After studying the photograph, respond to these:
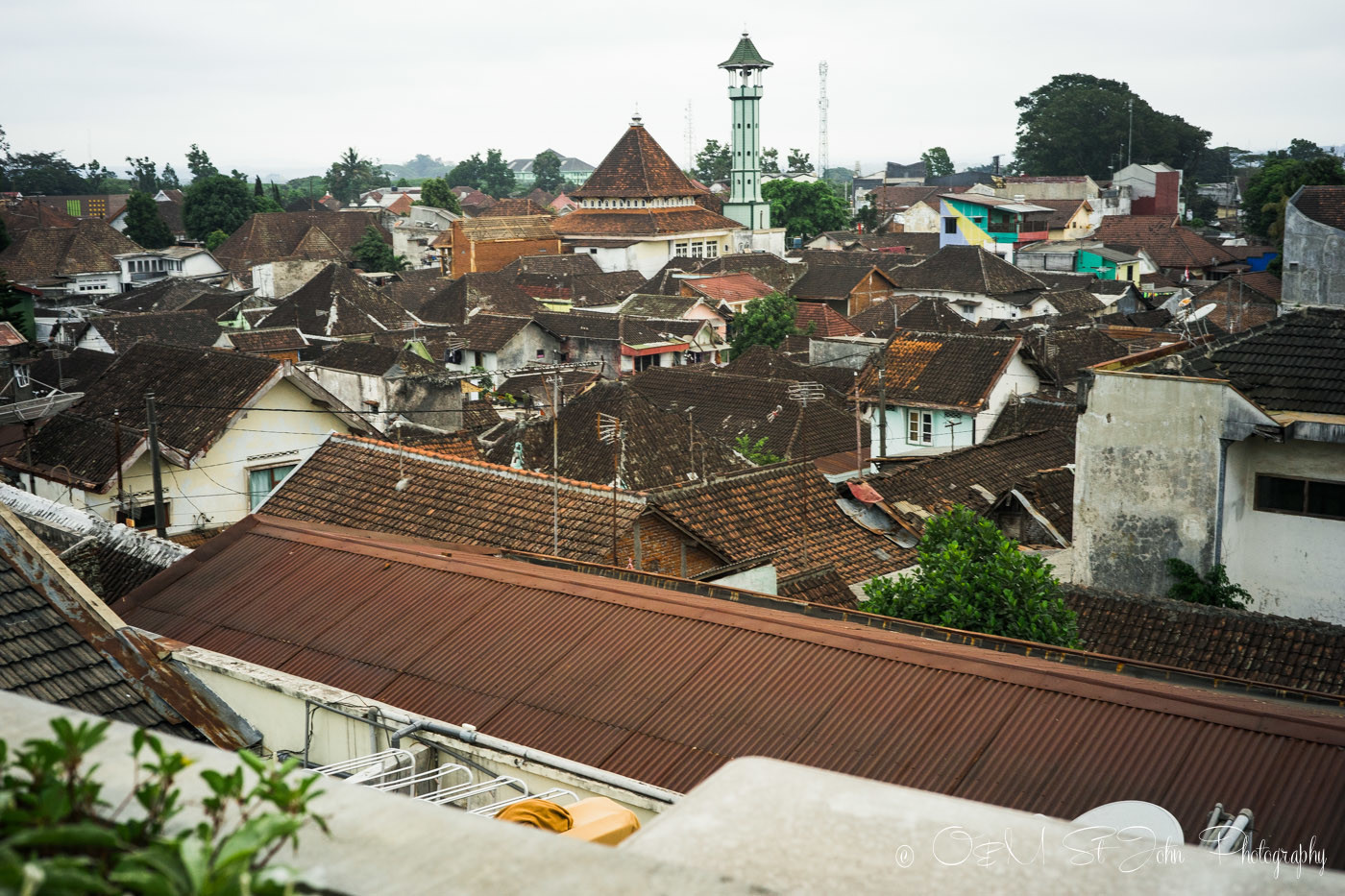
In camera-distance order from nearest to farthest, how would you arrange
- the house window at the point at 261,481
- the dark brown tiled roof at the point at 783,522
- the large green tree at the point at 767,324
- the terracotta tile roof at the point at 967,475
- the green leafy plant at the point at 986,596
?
the green leafy plant at the point at 986,596
the dark brown tiled roof at the point at 783,522
the terracotta tile roof at the point at 967,475
the house window at the point at 261,481
the large green tree at the point at 767,324

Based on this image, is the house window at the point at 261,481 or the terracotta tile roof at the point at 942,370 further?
the terracotta tile roof at the point at 942,370

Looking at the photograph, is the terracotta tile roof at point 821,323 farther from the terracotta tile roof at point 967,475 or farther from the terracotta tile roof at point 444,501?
the terracotta tile roof at point 444,501

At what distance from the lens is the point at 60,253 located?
195 feet

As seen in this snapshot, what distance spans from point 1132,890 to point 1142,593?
43.7ft

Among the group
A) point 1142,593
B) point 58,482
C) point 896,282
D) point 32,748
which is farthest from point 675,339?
point 32,748

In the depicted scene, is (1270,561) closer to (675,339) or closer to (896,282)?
(675,339)

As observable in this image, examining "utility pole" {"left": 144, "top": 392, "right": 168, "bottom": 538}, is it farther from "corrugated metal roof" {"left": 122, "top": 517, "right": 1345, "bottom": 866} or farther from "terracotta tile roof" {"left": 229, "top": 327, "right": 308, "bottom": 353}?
"terracotta tile roof" {"left": 229, "top": 327, "right": 308, "bottom": 353}

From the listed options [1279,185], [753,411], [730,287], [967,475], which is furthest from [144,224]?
[967,475]

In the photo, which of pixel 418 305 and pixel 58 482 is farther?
pixel 418 305

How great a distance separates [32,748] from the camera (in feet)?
6.12

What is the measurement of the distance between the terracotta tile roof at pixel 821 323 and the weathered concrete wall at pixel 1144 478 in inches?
1088

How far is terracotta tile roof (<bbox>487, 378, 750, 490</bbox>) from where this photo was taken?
750 inches

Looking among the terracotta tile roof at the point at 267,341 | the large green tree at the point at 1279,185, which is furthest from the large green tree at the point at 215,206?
the large green tree at the point at 1279,185

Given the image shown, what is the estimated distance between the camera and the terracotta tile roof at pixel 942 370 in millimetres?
24938
